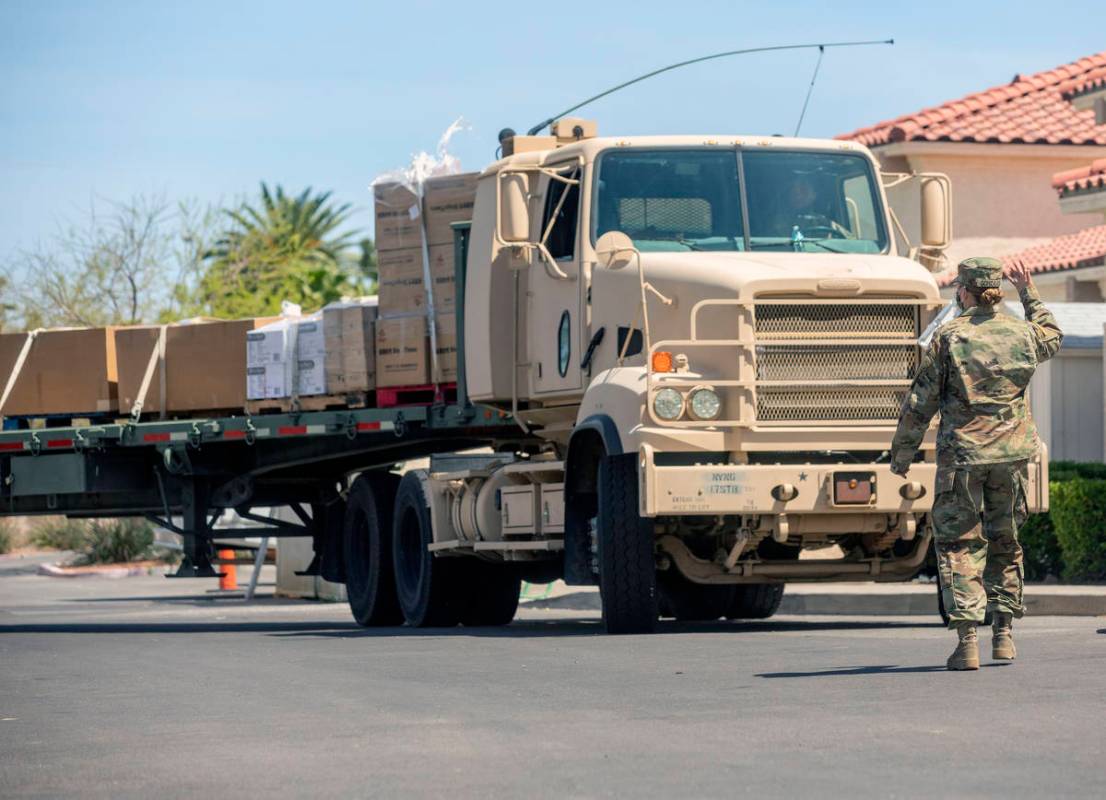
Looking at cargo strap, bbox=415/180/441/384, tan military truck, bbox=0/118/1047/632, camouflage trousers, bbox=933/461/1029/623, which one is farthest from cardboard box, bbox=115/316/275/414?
camouflage trousers, bbox=933/461/1029/623

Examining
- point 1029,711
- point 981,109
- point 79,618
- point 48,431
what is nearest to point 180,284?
point 981,109

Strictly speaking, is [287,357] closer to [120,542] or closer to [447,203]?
[447,203]

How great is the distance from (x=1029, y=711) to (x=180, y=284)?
39.1 meters

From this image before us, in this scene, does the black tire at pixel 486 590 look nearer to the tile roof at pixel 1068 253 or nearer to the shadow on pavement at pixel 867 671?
the shadow on pavement at pixel 867 671

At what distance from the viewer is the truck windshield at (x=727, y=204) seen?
14609mm

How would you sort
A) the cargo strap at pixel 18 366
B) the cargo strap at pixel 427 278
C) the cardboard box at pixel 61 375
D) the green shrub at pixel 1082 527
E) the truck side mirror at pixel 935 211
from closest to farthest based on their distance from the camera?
the truck side mirror at pixel 935 211 → the cargo strap at pixel 427 278 → the cardboard box at pixel 61 375 → the cargo strap at pixel 18 366 → the green shrub at pixel 1082 527

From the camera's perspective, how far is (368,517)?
18.4 meters

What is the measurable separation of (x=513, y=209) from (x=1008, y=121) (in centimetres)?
2428

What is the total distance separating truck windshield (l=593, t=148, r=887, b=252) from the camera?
14609 mm

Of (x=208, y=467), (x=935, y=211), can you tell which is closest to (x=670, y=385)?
(x=935, y=211)

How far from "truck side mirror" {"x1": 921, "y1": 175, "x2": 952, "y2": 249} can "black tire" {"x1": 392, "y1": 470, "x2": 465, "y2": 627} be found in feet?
15.2

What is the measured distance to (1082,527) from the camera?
20.7 m

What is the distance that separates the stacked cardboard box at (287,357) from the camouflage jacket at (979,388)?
796cm

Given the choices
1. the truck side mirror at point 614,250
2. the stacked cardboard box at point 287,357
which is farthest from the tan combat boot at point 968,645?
the stacked cardboard box at point 287,357
